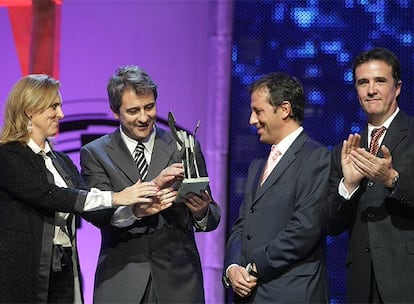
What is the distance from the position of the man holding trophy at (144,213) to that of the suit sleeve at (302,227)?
33cm

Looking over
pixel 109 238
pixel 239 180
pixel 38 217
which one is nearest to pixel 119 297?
pixel 109 238

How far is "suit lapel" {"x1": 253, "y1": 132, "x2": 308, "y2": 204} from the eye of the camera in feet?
10.7

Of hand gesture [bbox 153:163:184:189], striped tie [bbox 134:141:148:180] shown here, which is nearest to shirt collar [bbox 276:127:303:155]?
hand gesture [bbox 153:163:184:189]

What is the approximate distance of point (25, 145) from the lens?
3.22 meters

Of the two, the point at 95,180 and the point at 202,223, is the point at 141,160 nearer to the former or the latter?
the point at 95,180

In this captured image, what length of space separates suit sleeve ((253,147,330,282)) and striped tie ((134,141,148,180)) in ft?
1.99

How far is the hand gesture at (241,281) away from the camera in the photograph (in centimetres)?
321

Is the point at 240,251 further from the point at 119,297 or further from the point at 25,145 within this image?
the point at 25,145

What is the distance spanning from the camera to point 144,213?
10.4ft

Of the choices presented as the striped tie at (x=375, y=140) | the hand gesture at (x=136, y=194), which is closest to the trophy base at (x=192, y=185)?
the hand gesture at (x=136, y=194)

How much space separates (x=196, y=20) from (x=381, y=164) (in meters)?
2.12

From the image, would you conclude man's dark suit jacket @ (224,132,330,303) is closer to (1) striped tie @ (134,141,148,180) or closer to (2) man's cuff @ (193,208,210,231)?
(2) man's cuff @ (193,208,210,231)

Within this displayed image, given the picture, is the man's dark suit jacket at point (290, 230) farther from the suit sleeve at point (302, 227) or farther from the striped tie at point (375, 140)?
the striped tie at point (375, 140)

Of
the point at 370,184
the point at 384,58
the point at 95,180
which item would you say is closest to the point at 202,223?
the point at 95,180
